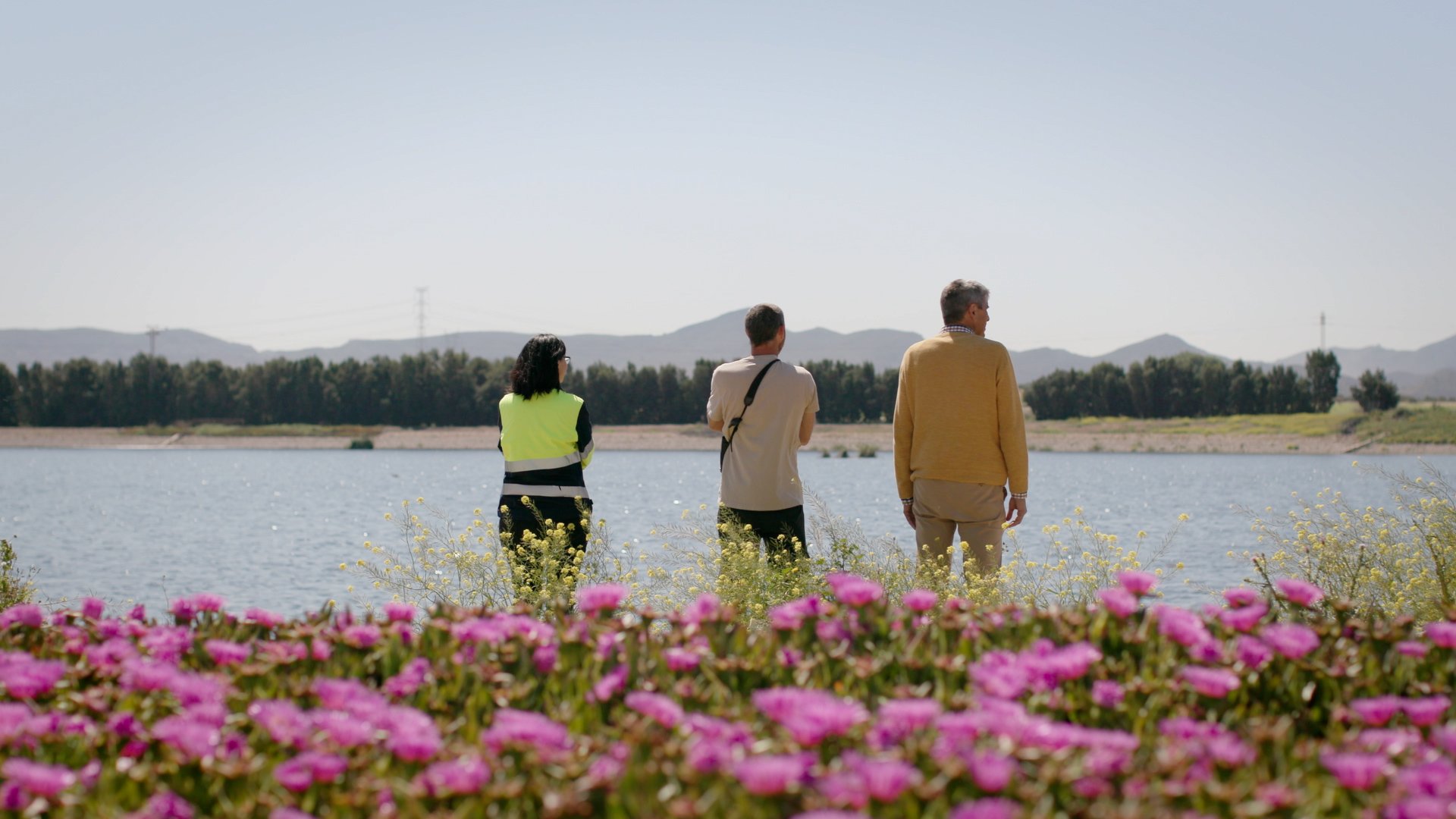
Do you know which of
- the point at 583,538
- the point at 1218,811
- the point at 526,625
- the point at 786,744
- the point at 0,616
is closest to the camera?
the point at 1218,811

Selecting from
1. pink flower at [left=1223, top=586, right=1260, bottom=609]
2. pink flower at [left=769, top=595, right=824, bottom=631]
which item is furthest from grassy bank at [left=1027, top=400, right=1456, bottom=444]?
pink flower at [left=769, top=595, right=824, bottom=631]

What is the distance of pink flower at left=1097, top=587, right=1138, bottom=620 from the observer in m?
2.84

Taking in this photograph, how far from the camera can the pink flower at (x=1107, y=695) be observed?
2.47 meters

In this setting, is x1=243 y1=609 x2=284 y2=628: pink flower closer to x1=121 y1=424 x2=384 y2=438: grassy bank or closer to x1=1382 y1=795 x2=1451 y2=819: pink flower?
x1=1382 y1=795 x2=1451 y2=819: pink flower

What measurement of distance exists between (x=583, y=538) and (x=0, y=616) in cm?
371

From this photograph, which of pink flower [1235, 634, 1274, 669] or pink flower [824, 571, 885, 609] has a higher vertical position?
pink flower [824, 571, 885, 609]

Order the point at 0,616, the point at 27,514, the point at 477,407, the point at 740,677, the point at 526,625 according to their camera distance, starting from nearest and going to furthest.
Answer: the point at 740,677, the point at 526,625, the point at 0,616, the point at 27,514, the point at 477,407

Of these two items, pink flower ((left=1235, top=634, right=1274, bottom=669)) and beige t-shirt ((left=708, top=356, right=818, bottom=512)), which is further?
beige t-shirt ((left=708, top=356, right=818, bottom=512))

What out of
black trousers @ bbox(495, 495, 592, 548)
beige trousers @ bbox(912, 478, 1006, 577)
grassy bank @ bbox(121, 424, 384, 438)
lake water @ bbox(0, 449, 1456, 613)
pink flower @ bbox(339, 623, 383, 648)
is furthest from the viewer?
grassy bank @ bbox(121, 424, 384, 438)

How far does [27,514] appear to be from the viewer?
3272 centimetres

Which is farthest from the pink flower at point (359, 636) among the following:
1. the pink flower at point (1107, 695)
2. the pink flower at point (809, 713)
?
the pink flower at point (1107, 695)

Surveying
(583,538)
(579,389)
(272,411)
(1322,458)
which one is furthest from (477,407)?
→ (583,538)

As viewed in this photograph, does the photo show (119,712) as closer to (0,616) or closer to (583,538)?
(0,616)

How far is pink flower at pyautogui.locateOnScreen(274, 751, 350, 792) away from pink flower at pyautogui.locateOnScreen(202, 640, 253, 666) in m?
0.81
